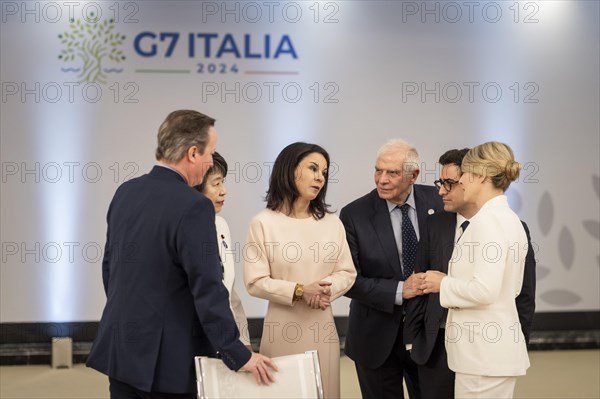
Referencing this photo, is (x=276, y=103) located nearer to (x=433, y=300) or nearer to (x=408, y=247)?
(x=408, y=247)

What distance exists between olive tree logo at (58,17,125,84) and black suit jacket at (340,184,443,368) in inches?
135

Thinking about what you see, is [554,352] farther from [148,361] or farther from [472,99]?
[148,361]

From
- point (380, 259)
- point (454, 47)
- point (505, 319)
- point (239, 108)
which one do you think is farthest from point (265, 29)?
point (505, 319)

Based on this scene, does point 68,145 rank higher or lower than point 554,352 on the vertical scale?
higher

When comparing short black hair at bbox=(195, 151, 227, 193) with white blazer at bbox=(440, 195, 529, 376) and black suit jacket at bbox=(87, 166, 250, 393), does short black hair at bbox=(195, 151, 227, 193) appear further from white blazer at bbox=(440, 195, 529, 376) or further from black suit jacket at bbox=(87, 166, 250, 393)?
white blazer at bbox=(440, 195, 529, 376)

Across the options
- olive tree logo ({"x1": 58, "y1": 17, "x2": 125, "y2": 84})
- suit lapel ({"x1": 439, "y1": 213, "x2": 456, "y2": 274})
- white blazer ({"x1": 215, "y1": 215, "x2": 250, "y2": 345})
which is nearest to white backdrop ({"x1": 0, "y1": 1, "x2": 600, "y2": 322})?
olive tree logo ({"x1": 58, "y1": 17, "x2": 125, "y2": 84})

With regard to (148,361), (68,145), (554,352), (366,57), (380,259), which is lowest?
(554,352)

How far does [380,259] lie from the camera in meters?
3.91

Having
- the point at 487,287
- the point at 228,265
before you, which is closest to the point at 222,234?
the point at 228,265

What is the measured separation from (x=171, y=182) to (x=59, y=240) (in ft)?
14.0

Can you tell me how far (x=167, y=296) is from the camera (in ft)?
9.03

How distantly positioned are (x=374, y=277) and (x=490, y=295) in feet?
2.93

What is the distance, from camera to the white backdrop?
6.77 meters

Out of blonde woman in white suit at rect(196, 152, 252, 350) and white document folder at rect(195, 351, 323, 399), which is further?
blonde woman in white suit at rect(196, 152, 252, 350)
